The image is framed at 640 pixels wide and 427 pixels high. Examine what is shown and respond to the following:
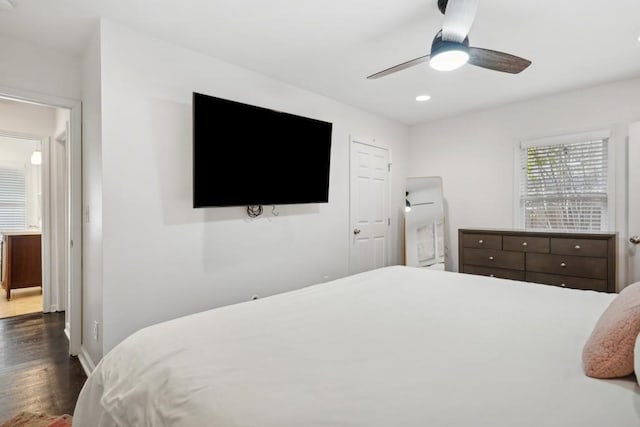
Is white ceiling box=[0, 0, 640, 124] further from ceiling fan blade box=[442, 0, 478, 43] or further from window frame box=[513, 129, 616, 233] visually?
window frame box=[513, 129, 616, 233]

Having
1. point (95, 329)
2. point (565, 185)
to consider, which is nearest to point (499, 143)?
point (565, 185)

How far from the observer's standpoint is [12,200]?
5.48 metres

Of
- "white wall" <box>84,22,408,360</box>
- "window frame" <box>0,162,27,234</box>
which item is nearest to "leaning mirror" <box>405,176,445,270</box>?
"white wall" <box>84,22,408,360</box>

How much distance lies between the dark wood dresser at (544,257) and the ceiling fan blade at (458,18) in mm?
2378

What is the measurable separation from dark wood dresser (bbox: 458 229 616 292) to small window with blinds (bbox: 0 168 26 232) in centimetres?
698

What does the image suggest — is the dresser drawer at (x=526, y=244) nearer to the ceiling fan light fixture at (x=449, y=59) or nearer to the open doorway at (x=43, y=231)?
the ceiling fan light fixture at (x=449, y=59)

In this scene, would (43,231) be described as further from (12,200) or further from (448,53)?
(448,53)

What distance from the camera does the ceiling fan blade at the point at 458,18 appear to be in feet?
5.24

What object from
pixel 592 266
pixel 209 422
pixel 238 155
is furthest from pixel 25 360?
pixel 592 266

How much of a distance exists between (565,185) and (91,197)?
457cm

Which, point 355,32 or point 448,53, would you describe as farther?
point 355,32

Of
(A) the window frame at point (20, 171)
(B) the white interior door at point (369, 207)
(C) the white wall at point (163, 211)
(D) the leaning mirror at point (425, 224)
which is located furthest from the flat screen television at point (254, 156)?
(A) the window frame at point (20, 171)

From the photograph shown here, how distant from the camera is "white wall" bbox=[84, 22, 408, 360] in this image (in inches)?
86.5

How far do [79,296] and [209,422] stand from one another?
8.48 feet
